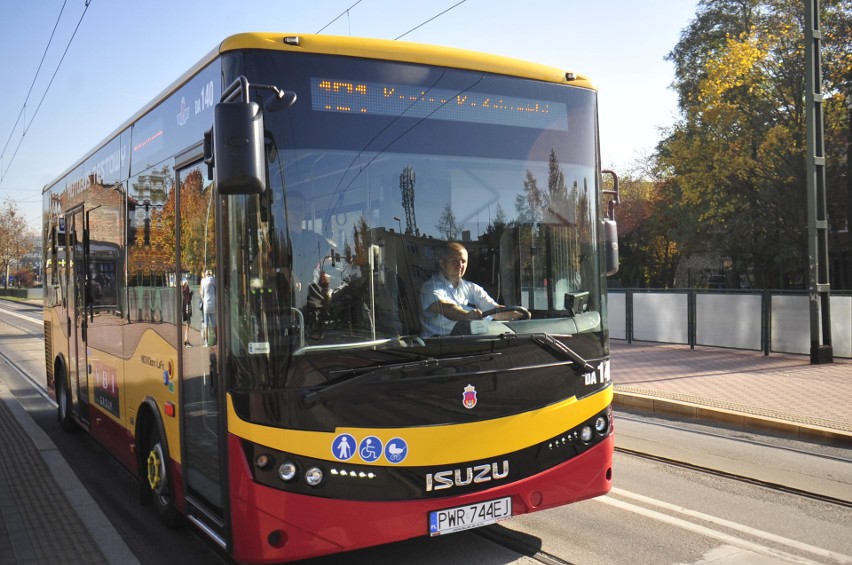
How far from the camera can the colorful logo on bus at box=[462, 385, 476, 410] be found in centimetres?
436

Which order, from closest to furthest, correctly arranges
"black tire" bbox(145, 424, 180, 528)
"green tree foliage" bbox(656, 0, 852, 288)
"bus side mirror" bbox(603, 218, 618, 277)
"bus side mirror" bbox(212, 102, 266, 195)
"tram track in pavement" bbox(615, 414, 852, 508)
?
"bus side mirror" bbox(212, 102, 266, 195) < "bus side mirror" bbox(603, 218, 618, 277) < "black tire" bbox(145, 424, 180, 528) < "tram track in pavement" bbox(615, 414, 852, 508) < "green tree foliage" bbox(656, 0, 852, 288)

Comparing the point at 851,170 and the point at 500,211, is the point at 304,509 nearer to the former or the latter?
the point at 500,211

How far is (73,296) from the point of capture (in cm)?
867

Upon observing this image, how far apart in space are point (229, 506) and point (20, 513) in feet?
9.63

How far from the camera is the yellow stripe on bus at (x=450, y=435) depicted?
406cm

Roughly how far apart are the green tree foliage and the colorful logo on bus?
2391 cm

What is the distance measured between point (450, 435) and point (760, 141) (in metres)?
28.6

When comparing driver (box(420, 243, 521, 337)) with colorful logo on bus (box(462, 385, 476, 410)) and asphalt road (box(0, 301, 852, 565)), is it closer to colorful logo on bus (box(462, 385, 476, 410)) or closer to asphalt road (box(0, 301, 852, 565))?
colorful logo on bus (box(462, 385, 476, 410))

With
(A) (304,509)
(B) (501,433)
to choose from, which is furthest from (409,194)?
(A) (304,509)

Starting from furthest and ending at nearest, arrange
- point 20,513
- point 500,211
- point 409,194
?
point 20,513
point 500,211
point 409,194

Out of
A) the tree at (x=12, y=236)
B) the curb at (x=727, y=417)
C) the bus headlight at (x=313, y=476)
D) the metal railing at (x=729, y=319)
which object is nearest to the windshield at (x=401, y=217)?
the bus headlight at (x=313, y=476)

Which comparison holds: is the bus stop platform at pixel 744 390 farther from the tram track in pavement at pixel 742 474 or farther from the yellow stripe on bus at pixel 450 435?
the yellow stripe on bus at pixel 450 435

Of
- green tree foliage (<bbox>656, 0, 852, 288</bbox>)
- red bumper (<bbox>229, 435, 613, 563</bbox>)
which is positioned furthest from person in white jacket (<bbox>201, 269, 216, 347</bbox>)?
green tree foliage (<bbox>656, 0, 852, 288</bbox>)

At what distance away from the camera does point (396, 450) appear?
13.7 ft
